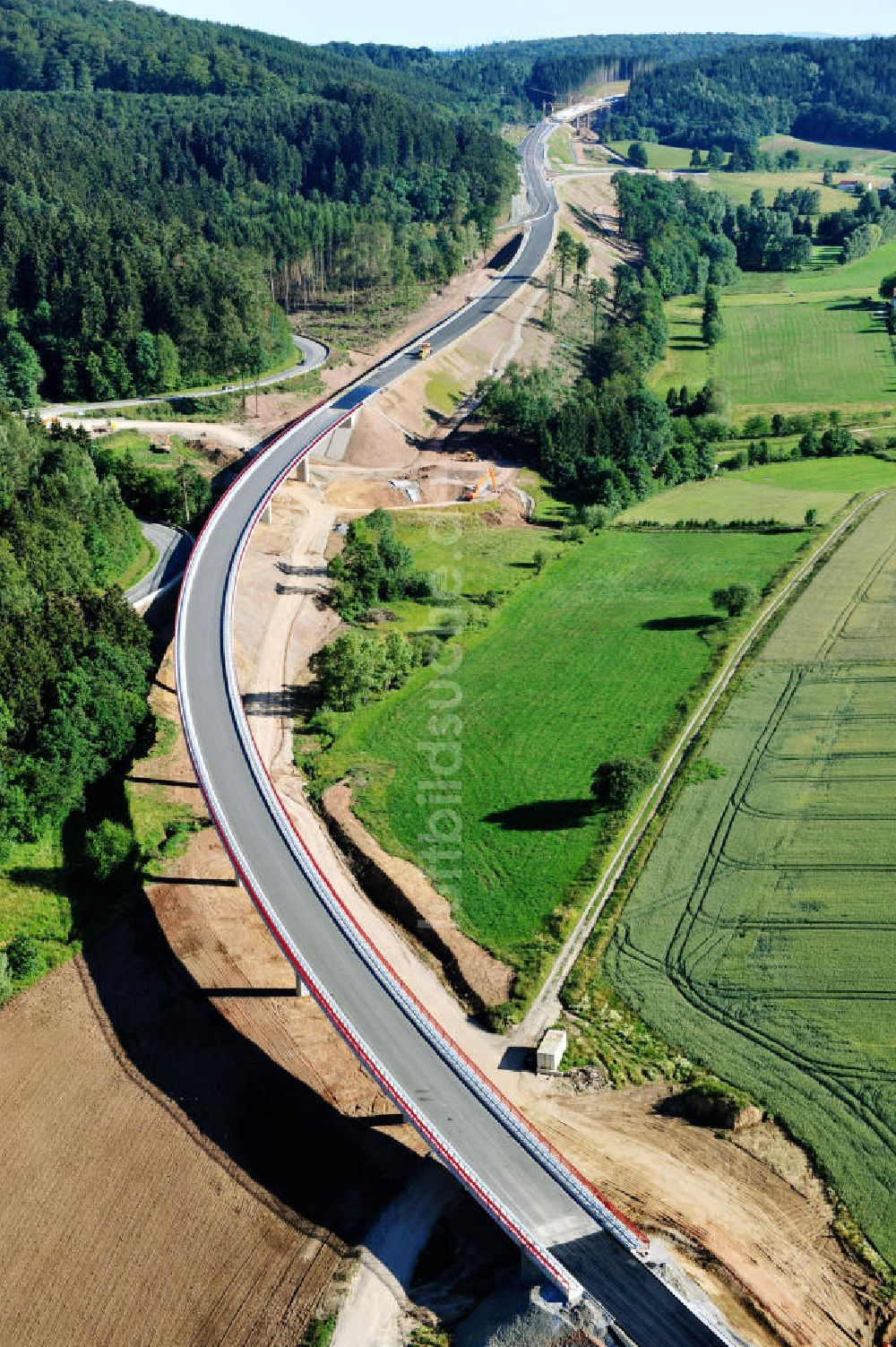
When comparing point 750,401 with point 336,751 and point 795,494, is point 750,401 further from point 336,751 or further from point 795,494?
point 336,751

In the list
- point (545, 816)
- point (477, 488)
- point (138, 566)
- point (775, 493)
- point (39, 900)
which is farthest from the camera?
point (775, 493)

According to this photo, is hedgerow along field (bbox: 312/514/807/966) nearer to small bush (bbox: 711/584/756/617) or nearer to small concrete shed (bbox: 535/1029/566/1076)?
small bush (bbox: 711/584/756/617)

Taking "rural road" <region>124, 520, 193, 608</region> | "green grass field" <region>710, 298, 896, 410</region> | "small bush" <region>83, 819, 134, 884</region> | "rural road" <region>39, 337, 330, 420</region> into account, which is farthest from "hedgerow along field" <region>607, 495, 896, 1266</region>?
"green grass field" <region>710, 298, 896, 410</region>

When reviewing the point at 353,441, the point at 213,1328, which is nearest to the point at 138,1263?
the point at 213,1328

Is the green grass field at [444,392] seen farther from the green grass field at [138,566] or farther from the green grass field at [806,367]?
the green grass field at [138,566]

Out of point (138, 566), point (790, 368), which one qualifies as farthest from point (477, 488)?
point (790, 368)

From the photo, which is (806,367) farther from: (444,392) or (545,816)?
(545,816)
